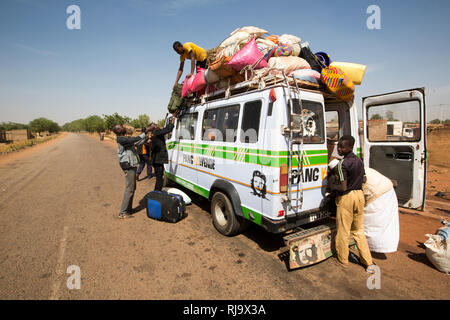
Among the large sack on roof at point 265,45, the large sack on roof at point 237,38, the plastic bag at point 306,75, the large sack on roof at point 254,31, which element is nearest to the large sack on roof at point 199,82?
the large sack on roof at point 237,38

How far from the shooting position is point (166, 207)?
4559mm

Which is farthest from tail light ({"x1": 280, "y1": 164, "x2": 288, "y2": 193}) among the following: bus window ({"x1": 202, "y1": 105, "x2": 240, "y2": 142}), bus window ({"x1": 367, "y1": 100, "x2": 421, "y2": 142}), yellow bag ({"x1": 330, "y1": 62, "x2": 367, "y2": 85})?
bus window ({"x1": 367, "y1": 100, "x2": 421, "y2": 142})

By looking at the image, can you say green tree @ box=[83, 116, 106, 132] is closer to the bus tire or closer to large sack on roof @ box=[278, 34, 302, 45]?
the bus tire

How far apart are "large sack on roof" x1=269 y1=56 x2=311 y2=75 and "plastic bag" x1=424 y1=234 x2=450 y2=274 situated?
304cm

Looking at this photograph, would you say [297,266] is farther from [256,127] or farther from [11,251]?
[11,251]

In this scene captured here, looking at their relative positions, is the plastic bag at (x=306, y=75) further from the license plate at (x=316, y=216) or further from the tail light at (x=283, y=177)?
the license plate at (x=316, y=216)

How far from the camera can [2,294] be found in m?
2.59

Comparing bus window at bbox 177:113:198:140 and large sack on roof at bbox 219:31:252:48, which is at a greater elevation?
large sack on roof at bbox 219:31:252:48

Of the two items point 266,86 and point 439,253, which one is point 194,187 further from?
point 439,253

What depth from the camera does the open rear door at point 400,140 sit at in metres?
3.67

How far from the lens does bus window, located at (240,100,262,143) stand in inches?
125

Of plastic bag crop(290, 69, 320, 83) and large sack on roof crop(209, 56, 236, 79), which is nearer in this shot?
plastic bag crop(290, 69, 320, 83)

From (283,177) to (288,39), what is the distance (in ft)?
8.75

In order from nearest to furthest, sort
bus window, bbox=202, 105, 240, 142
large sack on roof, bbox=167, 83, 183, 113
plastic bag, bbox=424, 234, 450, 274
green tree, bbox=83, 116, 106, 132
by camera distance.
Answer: plastic bag, bbox=424, 234, 450, 274
bus window, bbox=202, 105, 240, 142
large sack on roof, bbox=167, 83, 183, 113
green tree, bbox=83, 116, 106, 132
